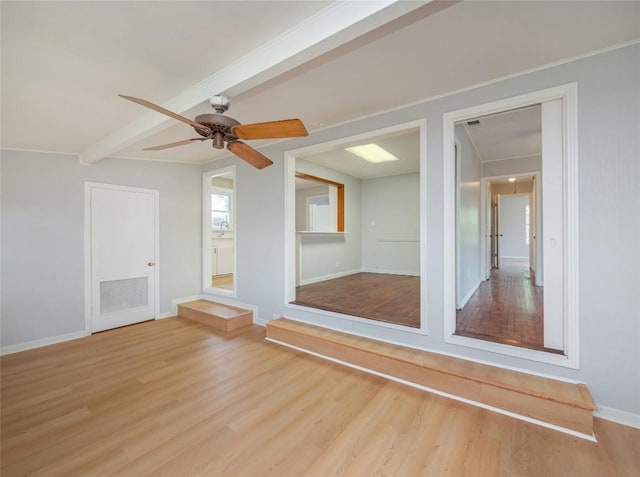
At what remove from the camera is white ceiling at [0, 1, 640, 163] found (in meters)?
1.47

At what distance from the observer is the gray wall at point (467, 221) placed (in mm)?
3568

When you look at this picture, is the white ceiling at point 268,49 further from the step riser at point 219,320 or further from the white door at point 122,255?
the step riser at point 219,320

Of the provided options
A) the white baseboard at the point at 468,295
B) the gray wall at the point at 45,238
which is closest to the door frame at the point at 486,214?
the white baseboard at the point at 468,295

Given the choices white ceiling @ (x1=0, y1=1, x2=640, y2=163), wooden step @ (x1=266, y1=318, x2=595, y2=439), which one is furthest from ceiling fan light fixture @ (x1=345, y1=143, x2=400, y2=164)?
wooden step @ (x1=266, y1=318, x2=595, y2=439)

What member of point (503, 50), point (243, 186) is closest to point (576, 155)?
point (503, 50)

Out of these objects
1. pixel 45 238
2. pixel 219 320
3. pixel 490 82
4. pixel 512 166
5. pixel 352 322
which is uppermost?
pixel 512 166

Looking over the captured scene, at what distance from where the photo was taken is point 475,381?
2082 millimetres

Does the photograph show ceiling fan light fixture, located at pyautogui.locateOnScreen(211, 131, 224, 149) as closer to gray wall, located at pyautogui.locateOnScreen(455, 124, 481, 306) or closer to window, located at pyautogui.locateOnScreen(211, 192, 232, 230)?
gray wall, located at pyautogui.locateOnScreen(455, 124, 481, 306)

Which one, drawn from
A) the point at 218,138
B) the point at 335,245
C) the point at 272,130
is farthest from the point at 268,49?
the point at 335,245

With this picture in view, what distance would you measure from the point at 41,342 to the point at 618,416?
560cm

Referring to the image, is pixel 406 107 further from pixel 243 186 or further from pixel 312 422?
pixel 312 422

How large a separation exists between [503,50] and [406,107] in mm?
907

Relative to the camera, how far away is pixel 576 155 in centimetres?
197

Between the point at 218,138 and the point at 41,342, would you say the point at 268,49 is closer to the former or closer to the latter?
the point at 218,138
